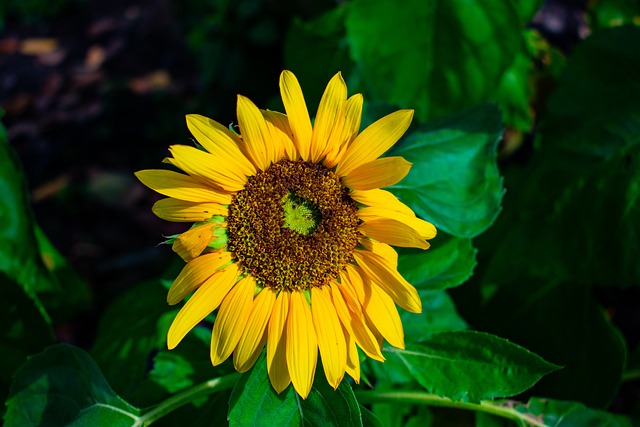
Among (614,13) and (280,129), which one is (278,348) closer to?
(280,129)

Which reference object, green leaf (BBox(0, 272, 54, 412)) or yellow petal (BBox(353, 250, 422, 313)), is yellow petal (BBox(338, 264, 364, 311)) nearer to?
yellow petal (BBox(353, 250, 422, 313))

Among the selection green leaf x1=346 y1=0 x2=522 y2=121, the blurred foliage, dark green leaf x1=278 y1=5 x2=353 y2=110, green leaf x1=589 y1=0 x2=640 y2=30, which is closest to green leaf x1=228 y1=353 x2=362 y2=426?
the blurred foliage

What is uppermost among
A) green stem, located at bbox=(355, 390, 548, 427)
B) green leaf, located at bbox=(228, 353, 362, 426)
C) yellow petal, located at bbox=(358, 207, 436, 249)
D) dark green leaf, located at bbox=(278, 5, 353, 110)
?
dark green leaf, located at bbox=(278, 5, 353, 110)

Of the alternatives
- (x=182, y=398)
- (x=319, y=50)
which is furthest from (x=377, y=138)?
(x=319, y=50)

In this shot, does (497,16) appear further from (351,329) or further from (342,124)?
(351,329)

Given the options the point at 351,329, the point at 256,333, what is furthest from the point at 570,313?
the point at 256,333

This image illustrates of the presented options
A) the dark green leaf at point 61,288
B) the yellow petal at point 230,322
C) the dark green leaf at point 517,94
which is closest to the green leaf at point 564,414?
the yellow petal at point 230,322

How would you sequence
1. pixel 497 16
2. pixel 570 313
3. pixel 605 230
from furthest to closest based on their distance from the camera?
pixel 570 313 < pixel 497 16 < pixel 605 230
